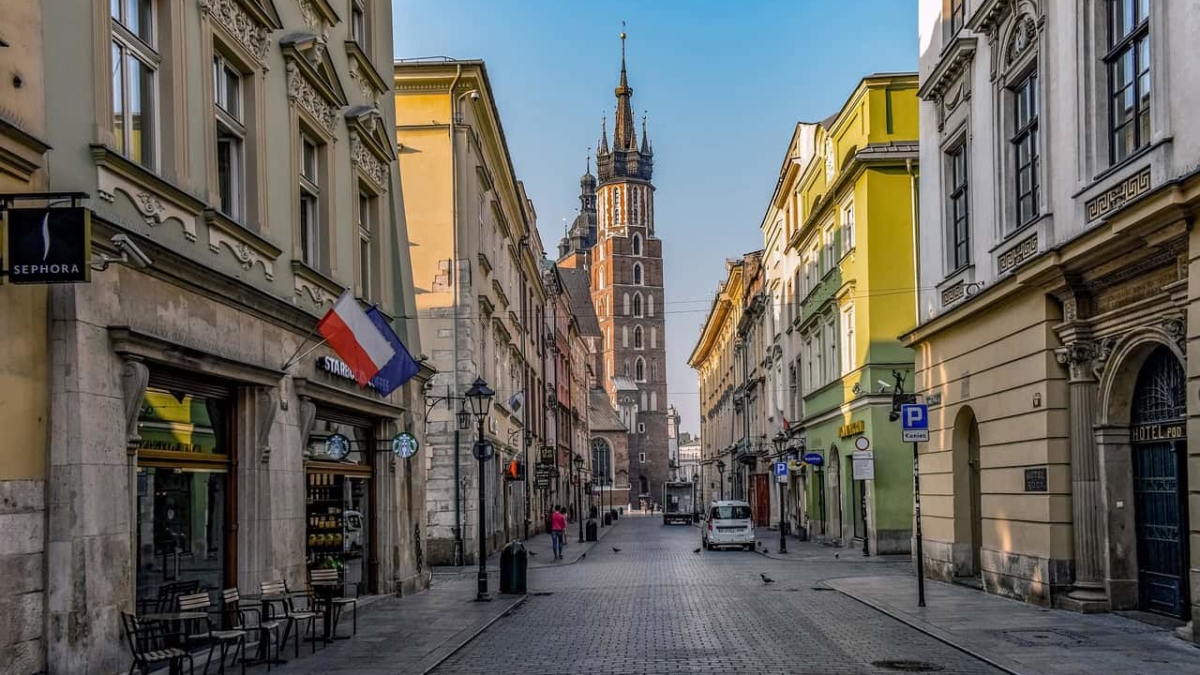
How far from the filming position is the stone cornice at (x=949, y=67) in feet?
72.2

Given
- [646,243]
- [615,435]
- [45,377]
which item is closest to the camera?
[45,377]

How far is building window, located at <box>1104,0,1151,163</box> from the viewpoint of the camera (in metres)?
15.3

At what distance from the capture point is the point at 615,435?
12975 cm

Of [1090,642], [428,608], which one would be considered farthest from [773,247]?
[1090,642]

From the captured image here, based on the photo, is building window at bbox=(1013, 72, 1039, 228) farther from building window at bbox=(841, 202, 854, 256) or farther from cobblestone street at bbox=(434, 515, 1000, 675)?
building window at bbox=(841, 202, 854, 256)

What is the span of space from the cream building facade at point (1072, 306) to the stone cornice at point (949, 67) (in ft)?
0.17

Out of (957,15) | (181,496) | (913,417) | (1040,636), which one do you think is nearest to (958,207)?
(957,15)

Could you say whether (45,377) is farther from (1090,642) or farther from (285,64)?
(1090,642)

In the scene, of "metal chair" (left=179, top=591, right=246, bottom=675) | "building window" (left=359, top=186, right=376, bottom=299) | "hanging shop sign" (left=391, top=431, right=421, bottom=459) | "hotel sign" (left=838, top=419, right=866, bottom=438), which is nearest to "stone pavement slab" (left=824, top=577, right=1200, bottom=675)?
"metal chair" (left=179, top=591, right=246, bottom=675)

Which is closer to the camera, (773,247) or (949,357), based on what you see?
(949,357)

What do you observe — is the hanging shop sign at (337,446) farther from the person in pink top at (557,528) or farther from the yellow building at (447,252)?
the person in pink top at (557,528)

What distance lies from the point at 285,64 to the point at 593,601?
1055cm

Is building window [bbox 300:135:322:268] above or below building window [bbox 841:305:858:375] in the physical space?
above

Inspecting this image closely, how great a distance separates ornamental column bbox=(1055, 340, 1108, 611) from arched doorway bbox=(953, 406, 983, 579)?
212 inches
